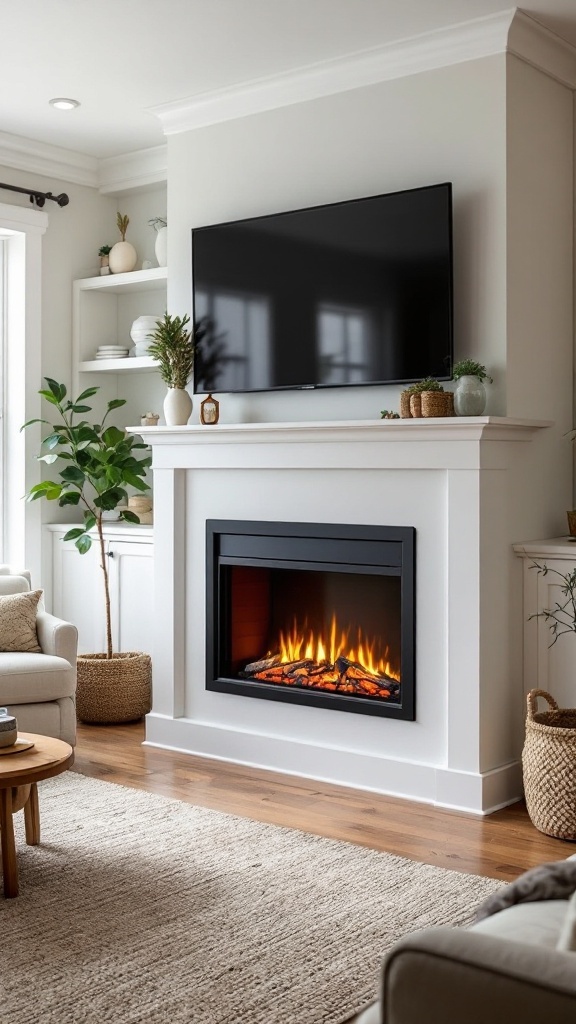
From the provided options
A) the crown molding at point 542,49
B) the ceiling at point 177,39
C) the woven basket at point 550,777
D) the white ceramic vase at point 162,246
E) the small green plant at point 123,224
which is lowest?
the woven basket at point 550,777

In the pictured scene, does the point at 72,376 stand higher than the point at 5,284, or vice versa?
the point at 5,284

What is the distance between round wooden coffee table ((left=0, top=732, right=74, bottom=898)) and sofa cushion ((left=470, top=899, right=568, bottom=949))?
1.57 meters

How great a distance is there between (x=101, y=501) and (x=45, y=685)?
128 centimetres

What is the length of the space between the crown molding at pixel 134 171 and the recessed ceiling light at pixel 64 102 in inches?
26.9

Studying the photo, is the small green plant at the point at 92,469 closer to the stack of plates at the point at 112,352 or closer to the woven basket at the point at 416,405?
the stack of plates at the point at 112,352

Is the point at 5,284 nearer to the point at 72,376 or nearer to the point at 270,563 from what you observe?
the point at 72,376

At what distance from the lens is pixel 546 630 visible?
388cm

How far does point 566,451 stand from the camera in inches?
168

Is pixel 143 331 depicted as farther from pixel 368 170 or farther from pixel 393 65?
pixel 393 65

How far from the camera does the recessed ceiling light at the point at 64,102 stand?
15.5 ft

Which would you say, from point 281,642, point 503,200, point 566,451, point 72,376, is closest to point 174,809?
point 281,642

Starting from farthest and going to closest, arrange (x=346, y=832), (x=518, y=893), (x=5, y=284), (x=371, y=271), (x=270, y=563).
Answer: (x=5, y=284) → (x=270, y=563) → (x=371, y=271) → (x=346, y=832) → (x=518, y=893)

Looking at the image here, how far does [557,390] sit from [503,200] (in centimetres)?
78

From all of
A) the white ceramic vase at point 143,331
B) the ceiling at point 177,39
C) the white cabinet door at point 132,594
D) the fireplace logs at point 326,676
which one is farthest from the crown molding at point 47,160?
the fireplace logs at point 326,676
